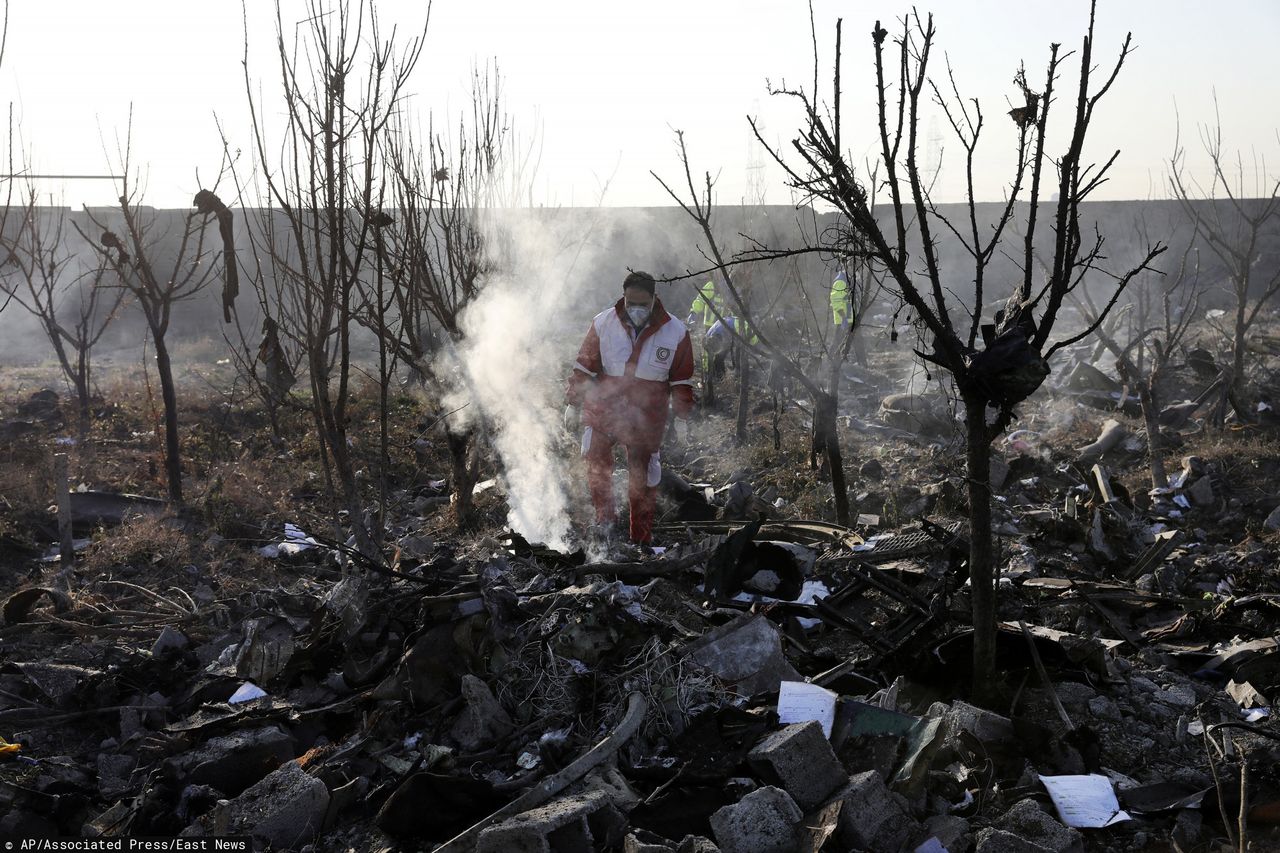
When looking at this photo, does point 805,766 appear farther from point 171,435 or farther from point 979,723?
point 171,435

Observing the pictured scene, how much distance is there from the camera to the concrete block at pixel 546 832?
250 cm

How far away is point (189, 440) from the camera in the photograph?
31.1 feet

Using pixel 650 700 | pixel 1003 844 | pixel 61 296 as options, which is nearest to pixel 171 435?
pixel 650 700

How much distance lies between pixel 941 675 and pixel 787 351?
7.77m

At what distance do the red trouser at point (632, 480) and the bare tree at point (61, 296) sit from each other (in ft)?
13.5

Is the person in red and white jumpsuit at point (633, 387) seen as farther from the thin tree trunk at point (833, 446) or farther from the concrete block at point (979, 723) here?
the concrete block at point (979, 723)

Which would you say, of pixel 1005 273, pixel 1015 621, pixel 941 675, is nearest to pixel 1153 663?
pixel 1015 621

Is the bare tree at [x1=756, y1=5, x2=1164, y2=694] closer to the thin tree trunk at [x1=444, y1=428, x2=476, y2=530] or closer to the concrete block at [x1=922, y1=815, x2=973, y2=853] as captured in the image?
the concrete block at [x1=922, y1=815, x2=973, y2=853]

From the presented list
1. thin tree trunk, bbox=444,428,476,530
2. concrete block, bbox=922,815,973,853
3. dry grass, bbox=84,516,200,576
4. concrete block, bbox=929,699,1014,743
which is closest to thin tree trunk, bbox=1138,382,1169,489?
concrete block, bbox=929,699,1014,743

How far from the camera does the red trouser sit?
5.73 meters

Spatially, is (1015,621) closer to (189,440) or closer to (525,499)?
(525,499)

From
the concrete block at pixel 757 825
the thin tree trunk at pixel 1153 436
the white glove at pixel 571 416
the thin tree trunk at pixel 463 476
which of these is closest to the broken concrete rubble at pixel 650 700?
the concrete block at pixel 757 825

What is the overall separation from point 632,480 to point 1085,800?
132 inches

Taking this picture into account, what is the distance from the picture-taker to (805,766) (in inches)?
112
